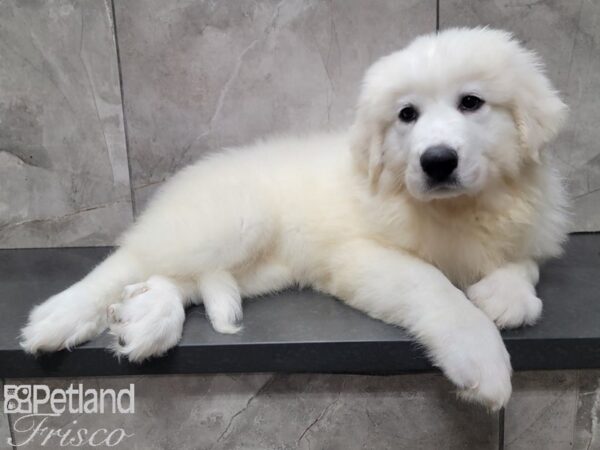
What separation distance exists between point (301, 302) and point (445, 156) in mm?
754

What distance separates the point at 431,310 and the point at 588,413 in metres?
0.71

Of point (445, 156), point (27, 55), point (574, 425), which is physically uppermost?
point (27, 55)

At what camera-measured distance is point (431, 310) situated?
1.70 m

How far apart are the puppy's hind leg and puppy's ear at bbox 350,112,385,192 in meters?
0.60

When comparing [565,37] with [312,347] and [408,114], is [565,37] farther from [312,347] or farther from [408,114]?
[312,347]

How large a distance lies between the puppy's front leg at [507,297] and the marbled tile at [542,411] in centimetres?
22

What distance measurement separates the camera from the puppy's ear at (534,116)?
179cm

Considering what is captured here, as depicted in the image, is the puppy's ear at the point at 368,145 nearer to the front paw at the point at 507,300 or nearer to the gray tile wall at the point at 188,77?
the front paw at the point at 507,300

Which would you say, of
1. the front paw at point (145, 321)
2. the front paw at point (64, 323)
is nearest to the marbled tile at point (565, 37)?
the front paw at point (145, 321)

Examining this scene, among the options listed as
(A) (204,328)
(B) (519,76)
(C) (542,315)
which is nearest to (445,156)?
(B) (519,76)

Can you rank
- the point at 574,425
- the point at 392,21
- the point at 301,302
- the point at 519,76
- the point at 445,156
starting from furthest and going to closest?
the point at 392,21, the point at 301,302, the point at 574,425, the point at 519,76, the point at 445,156

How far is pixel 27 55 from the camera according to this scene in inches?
97.9

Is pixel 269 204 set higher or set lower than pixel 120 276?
higher

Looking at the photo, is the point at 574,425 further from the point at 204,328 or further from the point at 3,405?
the point at 3,405
